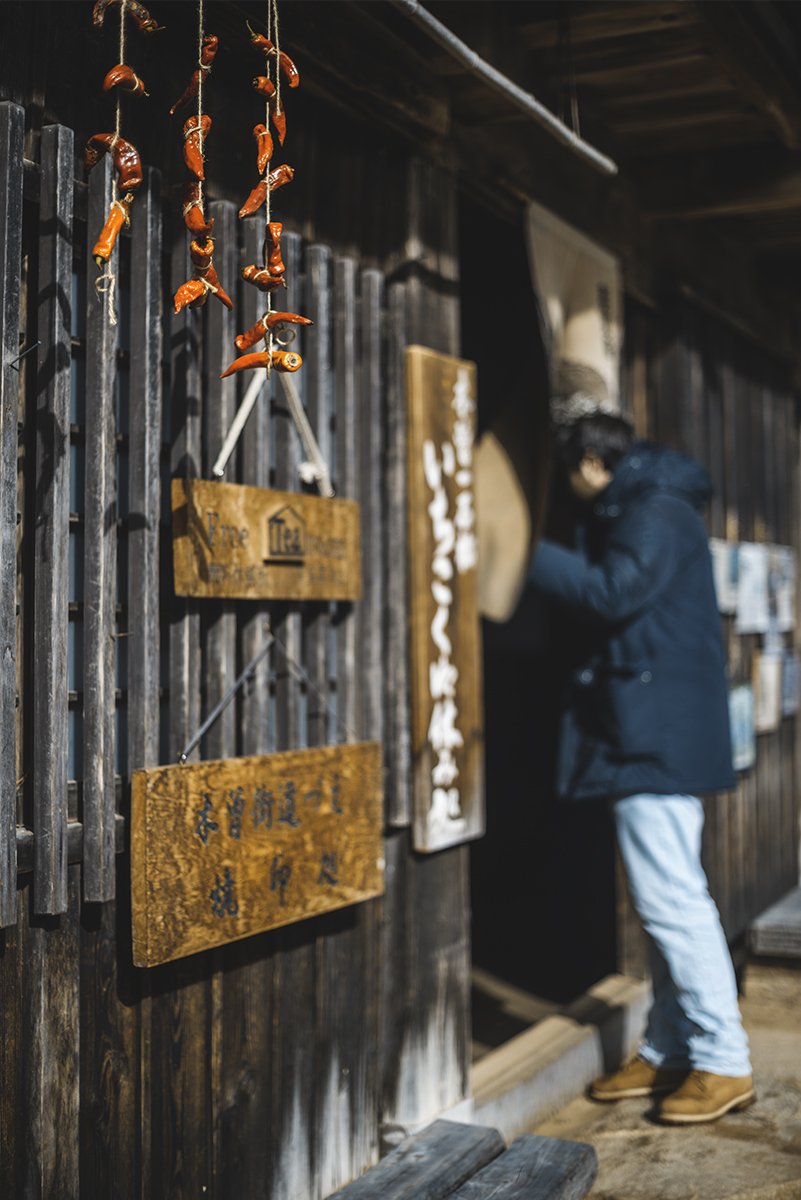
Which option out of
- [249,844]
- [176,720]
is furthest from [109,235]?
[249,844]

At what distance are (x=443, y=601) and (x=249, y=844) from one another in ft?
4.77

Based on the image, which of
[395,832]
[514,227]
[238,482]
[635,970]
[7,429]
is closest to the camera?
[7,429]

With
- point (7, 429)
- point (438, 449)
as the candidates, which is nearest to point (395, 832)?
point (438, 449)

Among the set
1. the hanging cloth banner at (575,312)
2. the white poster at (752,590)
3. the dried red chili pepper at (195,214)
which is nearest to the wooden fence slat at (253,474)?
the dried red chili pepper at (195,214)

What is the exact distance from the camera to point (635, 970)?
693cm

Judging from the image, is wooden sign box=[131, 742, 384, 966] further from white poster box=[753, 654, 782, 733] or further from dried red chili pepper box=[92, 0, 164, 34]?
white poster box=[753, 654, 782, 733]

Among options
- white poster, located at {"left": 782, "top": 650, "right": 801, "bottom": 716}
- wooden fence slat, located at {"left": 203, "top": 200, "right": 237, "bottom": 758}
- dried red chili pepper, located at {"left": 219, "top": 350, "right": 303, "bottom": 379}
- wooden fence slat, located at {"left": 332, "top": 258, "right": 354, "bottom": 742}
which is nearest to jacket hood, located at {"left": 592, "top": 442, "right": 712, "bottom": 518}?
wooden fence slat, located at {"left": 332, "top": 258, "right": 354, "bottom": 742}

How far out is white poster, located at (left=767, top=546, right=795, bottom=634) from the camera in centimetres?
911

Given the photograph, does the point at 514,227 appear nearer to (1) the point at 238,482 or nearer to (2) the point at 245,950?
(1) the point at 238,482

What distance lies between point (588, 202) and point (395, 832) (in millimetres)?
3429

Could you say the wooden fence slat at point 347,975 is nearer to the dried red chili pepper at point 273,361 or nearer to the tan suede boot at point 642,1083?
the dried red chili pepper at point 273,361

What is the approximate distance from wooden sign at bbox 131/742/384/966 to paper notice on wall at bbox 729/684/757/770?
411 centimetres

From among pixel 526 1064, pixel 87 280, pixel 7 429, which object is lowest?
pixel 526 1064

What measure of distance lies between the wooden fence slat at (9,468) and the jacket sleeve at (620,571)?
290cm
